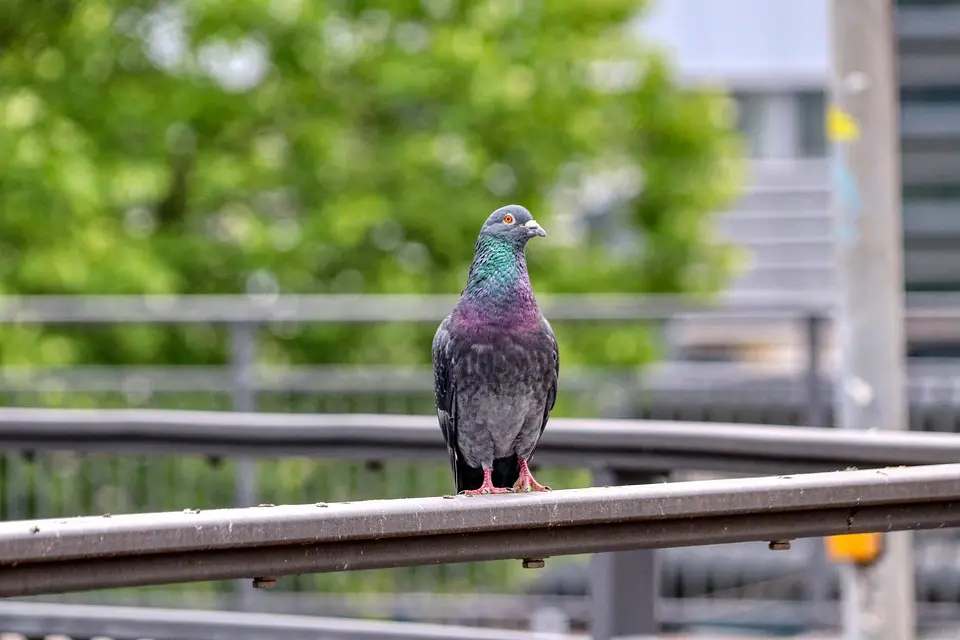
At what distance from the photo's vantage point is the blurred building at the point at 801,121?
3372 centimetres

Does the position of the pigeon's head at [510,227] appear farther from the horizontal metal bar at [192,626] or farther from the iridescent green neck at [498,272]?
the horizontal metal bar at [192,626]

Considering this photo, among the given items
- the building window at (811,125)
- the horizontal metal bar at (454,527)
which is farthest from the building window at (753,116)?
the horizontal metal bar at (454,527)

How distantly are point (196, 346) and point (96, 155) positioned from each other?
164 cm

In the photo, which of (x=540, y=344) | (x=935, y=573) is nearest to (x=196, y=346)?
(x=935, y=573)

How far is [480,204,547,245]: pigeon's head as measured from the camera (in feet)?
A: 8.58

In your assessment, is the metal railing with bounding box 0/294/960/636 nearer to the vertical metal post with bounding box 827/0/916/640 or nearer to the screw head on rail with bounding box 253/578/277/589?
the vertical metal post with bounding box 827/0/916/640

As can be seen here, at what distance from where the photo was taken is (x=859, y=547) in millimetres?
3199

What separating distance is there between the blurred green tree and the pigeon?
643cm

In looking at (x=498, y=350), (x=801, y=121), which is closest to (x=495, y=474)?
(x=498, y=350)

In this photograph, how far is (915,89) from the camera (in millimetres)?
35594

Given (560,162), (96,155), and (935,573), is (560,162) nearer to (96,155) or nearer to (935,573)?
(96,155)

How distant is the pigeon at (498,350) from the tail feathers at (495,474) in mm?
179

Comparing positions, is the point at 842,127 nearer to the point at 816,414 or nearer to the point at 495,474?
the point at 495,474

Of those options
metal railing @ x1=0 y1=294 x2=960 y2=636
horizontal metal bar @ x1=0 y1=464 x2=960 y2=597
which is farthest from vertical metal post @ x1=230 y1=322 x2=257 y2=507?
horizontal metal bar @ x1=0 y1=464 x2=960 y2=597
